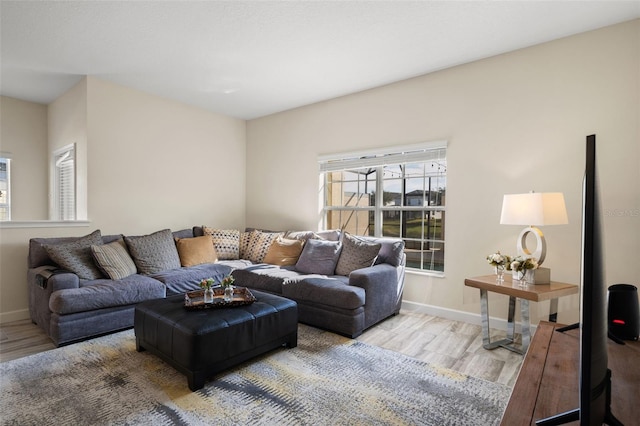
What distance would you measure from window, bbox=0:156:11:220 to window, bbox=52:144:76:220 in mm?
521

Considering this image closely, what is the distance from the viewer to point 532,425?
2.61 feet

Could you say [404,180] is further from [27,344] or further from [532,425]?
[27,344]

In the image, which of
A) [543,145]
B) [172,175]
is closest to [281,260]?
[172,175]

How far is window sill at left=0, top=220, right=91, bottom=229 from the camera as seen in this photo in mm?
3349

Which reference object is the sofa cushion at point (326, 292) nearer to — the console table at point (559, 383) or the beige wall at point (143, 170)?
the console table at point (559, 383)

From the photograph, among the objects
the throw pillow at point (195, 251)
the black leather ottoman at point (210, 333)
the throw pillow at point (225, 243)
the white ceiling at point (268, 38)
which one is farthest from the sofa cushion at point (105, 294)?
the white ceiling at point (268, 38)

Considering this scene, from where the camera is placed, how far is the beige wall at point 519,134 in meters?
2.63

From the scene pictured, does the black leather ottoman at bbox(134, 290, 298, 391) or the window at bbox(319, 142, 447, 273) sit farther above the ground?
the window at bbox(319, 142, 447, 273)

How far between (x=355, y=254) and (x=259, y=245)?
5.00 feet

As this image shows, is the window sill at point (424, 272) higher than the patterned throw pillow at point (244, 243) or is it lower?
lower

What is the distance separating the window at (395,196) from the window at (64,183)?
3.31m

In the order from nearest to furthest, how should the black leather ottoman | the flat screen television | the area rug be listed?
the flat screen television, the area rug, the black leather ottoman

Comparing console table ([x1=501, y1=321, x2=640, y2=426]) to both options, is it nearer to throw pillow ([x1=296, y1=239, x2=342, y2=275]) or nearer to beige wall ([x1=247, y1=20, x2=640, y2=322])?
beige wall ([x1=247, y1=20, x2=640, y2=322])

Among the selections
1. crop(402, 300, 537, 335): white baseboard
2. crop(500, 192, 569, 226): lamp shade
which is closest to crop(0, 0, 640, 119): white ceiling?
crop(500, 192, 569, 226): lamp shade
